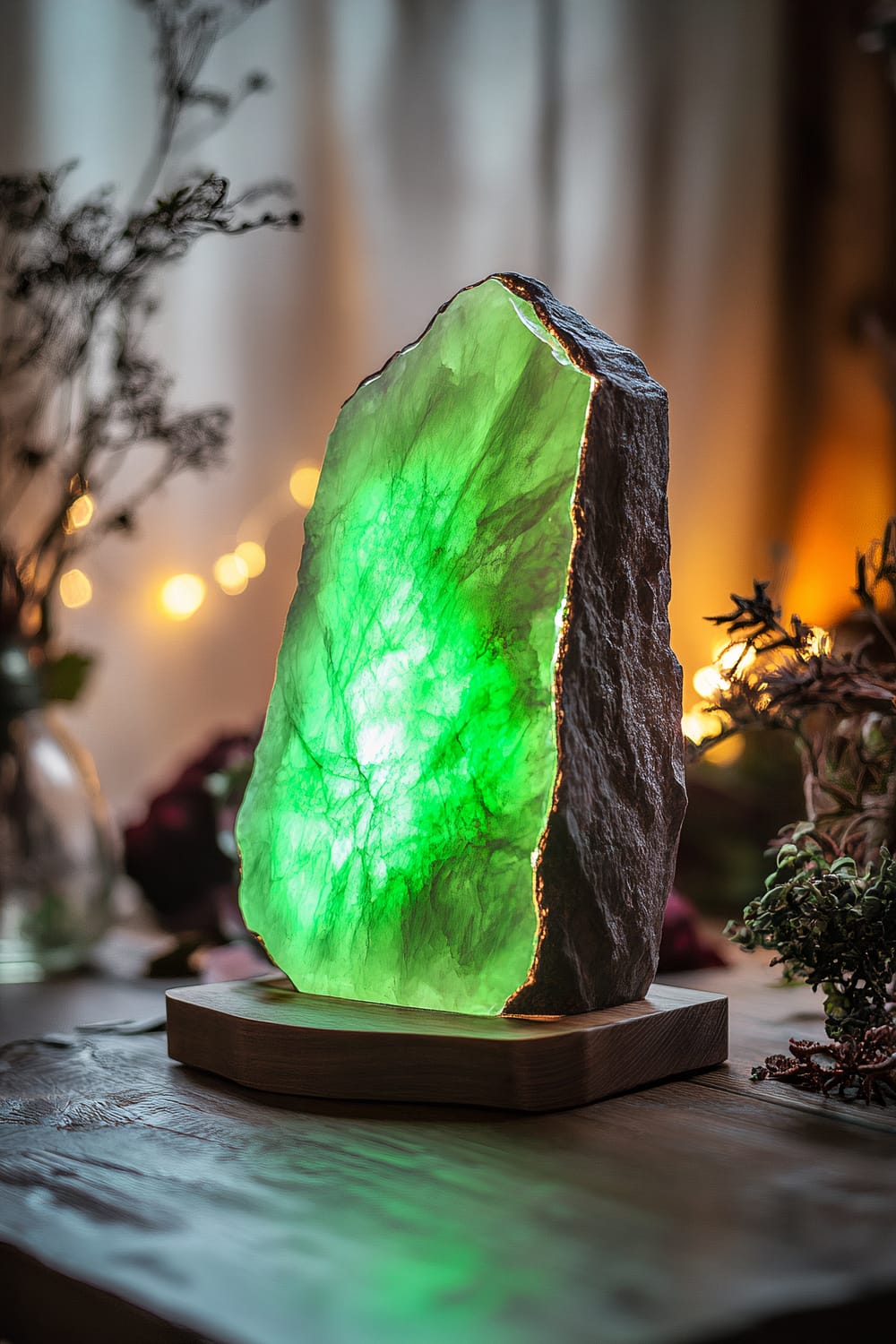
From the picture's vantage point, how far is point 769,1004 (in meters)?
1.17

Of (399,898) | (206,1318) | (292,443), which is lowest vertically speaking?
(206,1318)

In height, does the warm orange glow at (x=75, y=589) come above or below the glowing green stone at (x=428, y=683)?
above

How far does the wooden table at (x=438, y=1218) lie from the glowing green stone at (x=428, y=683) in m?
0.13

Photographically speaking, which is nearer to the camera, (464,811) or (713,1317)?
(713,1317)

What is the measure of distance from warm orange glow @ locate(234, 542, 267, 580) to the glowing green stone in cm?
110

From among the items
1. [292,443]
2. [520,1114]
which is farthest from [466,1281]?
[292,443]

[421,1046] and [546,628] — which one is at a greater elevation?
[546,628]

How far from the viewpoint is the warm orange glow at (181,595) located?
2043 millimetres

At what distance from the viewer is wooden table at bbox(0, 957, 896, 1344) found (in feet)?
1.79

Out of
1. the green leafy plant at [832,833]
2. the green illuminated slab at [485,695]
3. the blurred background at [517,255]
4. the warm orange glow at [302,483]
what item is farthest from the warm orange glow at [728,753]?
the green illuminated slab at [485,695]

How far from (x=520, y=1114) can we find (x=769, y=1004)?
0.42m

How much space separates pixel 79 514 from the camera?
1638mm

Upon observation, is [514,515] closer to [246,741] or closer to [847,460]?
A: [246,741]

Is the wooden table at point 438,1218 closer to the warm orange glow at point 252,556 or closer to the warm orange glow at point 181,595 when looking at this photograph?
the warm orange glow at point 181,595
